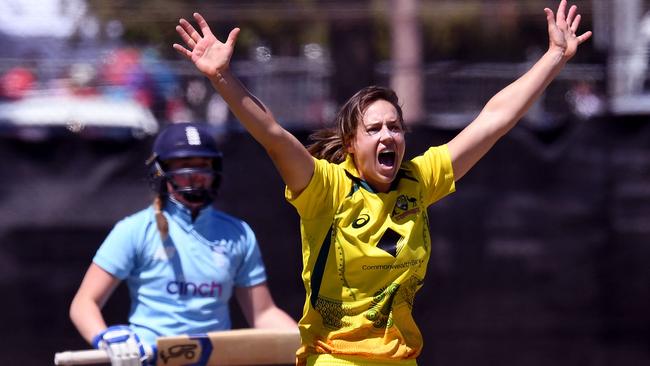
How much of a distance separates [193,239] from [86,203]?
1.68 meters

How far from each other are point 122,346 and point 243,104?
125 centimetres

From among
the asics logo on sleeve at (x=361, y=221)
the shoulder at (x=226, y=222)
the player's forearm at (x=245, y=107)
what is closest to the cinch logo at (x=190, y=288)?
the shoulder at (x=226, y=222)

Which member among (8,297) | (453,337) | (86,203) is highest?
(86,203)

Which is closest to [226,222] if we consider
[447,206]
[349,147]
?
[349,147]

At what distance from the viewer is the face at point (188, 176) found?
5082 millimetres

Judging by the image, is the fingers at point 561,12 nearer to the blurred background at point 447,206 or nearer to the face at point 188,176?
the face at point 188,176

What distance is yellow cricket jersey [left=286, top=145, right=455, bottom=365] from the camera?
399 cm

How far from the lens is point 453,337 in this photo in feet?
21.9

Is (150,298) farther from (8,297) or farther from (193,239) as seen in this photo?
(8,297)

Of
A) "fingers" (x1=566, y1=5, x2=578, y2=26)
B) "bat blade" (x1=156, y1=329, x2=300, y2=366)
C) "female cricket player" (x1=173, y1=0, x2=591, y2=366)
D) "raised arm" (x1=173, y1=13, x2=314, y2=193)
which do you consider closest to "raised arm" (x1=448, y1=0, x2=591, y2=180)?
"fingers" (x1=566, y1=5, x2=578, y2=26)

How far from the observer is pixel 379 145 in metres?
4.05

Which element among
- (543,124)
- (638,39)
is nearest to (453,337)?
(543,124)

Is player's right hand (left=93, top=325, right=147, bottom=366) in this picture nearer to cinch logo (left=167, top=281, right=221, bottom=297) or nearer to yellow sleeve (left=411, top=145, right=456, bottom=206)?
cinch logo (left=167, top=281, right=221, bottom=297)

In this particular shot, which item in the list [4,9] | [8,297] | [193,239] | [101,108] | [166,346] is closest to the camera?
[166,346]
